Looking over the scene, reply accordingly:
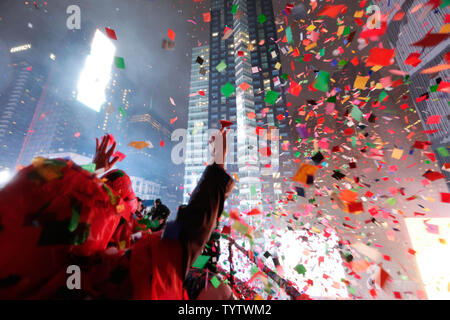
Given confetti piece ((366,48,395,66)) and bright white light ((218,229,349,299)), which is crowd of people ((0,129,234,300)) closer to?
confetti piece ((366,48,395,66))

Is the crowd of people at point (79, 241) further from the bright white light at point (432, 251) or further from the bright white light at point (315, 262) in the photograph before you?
the bright white light at point (315, 262)

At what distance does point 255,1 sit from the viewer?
112 feet

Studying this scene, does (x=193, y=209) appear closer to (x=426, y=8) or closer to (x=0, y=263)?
(x=0, y=263)

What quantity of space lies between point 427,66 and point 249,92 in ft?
87.1

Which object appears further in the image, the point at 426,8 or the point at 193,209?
the point at 426,8

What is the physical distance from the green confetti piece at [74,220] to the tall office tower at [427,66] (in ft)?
32.8

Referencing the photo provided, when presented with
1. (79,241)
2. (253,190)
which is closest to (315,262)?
(253,190)

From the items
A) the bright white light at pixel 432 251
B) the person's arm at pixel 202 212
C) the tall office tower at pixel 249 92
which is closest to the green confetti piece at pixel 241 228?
the person's arm at pixel 202 212

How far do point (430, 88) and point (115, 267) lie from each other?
35.6ft

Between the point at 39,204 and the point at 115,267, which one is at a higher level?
the point at 39,204

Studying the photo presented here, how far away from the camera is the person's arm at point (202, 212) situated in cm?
72
